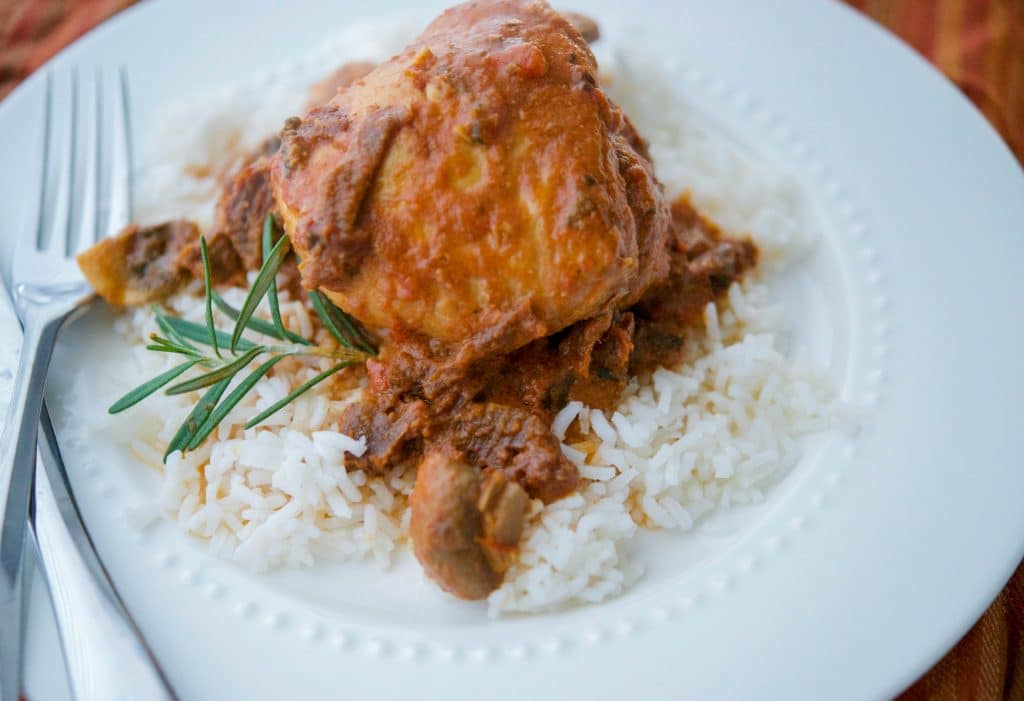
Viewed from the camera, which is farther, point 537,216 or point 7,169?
point 7,169

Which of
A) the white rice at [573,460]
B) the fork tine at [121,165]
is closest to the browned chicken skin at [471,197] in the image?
the white rice at [573,460]

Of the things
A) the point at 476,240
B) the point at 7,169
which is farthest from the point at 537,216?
the point at 7,169

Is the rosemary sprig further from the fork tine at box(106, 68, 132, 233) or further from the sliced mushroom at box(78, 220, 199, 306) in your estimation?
the fork tine at box(106, 68, 132, 233)

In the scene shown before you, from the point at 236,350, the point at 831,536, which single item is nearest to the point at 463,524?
the point at 236,350

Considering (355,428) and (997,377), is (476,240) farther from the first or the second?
(997,377)

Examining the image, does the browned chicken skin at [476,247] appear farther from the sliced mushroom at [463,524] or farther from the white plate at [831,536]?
the white plate at [831,536]

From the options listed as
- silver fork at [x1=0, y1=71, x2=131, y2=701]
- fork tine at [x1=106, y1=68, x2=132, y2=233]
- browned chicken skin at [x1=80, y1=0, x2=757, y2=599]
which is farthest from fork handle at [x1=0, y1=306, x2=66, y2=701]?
browned chicken skin at [x1=80, y1=0, x2=757, y2=599]

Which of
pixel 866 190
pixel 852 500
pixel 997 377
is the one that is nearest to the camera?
pixel 852 500
